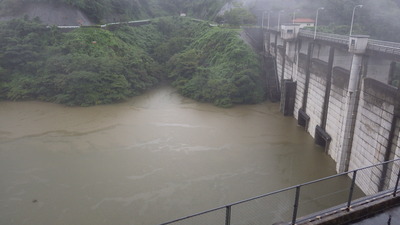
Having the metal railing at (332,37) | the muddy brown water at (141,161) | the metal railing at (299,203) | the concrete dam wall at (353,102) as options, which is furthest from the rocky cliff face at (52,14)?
the metal railing at (299,203)

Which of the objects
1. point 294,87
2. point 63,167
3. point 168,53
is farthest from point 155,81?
point 63,167

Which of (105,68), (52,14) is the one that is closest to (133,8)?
(52,14)

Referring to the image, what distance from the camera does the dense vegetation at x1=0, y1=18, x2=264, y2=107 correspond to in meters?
24.4

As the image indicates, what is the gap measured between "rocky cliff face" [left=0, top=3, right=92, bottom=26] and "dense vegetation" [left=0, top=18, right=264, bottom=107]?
12.8ft

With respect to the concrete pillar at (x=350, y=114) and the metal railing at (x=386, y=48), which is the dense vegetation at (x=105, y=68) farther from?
the metal railing at (x=386, y=48)

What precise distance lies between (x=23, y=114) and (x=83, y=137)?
7.21 m

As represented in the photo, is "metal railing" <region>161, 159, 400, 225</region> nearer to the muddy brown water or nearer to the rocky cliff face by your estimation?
the muddy brown water

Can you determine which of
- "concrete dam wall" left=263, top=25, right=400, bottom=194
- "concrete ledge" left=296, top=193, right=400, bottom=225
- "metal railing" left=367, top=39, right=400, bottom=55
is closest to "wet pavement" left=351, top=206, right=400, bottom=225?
"concrete ledge" left=296, top=193, right=400, bottom=225

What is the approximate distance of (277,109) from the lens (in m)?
23.0

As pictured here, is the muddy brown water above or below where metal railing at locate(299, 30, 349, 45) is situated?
below

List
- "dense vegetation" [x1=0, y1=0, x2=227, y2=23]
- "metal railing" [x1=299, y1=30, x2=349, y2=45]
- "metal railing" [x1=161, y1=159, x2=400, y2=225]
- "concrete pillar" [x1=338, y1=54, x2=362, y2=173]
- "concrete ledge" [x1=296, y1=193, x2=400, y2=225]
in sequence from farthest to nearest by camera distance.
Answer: "dense vegetation" [x1=0, y1=0, x2=227, y2=23], "metal railing" [x1=299, y1=30, x2=349, y2=45], "concrete pillar" [x1=338, y1=54, x2=362, y2=173], "metal railing" [x1=161, y1=159, x2=400, y2=225], "concrete ledge" [x1=296, y1=193, x2=400, y2=225]

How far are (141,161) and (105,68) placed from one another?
13.2 meters

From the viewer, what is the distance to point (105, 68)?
84.9ft

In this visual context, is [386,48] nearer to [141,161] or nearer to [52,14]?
[141,161]
